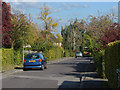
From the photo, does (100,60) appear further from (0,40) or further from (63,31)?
(63,31)

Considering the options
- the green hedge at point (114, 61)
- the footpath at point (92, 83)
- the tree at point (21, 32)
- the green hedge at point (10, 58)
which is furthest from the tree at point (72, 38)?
the green hedge at point (114, 61)

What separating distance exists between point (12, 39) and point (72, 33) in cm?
5268

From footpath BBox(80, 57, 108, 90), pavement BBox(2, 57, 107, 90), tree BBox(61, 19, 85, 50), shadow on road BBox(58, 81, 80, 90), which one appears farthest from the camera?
tree BBox(61, 19, 85, 50)

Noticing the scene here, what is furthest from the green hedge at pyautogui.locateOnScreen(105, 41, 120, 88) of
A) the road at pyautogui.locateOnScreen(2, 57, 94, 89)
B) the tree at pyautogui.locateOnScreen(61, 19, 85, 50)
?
the tree at pyautogui.locateOnScreen(61, 19, 85, 50)

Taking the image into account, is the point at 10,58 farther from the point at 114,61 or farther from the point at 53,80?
the point at 114,61

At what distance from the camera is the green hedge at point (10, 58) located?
22891mm

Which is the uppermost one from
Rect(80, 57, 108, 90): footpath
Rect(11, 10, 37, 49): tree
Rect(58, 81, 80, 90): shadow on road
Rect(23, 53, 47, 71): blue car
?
Rect(11, 10, 37, 49): tree

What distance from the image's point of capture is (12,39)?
3394cm

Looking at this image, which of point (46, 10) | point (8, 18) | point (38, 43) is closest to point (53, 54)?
point (38, 43)

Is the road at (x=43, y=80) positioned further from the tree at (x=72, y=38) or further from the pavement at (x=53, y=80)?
the tree at (x=72, y=38)

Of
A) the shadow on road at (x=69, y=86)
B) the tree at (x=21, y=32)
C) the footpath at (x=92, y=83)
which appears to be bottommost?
the shadow on road at (x=69, y=86)

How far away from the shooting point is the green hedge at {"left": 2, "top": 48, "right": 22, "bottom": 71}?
2289 cm

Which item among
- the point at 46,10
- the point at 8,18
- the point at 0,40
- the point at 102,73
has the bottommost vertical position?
the point at 102,73

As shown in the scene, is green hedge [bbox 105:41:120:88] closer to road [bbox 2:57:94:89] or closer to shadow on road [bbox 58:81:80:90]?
shadow on road [bbox 58:81:80:90]
